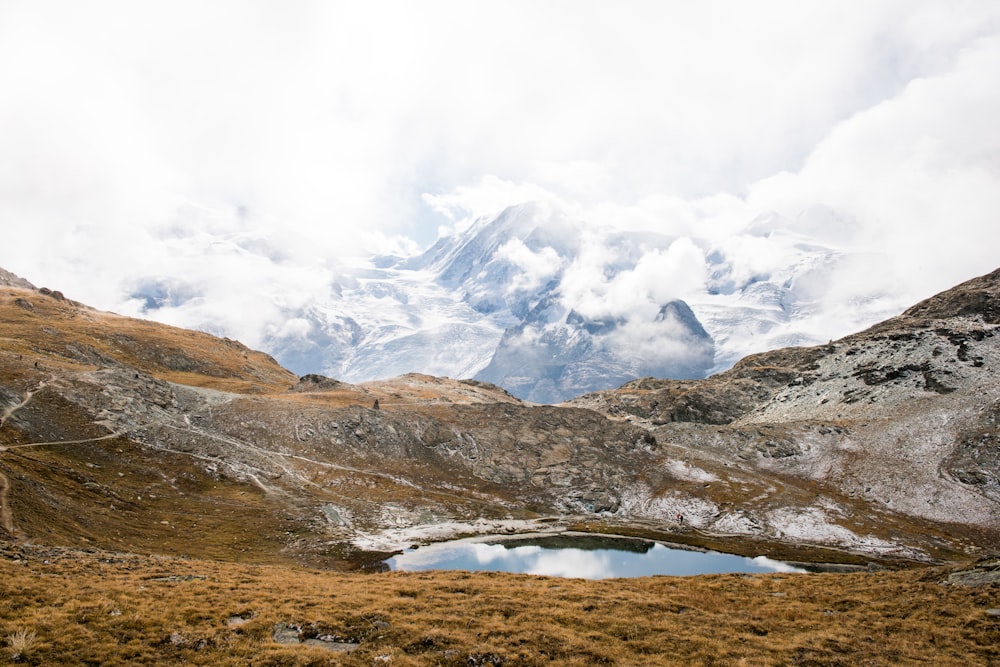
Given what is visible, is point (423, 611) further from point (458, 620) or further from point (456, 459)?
point (456, 459)

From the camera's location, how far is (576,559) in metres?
74.4

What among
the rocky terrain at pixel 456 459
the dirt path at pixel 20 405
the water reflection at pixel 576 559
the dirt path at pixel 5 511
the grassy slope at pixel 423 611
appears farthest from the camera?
the dirt path at pixel 20 405

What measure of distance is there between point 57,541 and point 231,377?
436 feet

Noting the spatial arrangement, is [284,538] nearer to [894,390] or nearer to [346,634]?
[346,634]

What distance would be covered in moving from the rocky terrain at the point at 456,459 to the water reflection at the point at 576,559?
5.56 metres

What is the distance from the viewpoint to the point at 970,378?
128m

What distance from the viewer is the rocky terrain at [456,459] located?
6431 cm

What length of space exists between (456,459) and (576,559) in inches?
1772

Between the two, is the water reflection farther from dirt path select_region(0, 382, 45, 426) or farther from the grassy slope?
dirt path select_region(0, 382, 45, 426)

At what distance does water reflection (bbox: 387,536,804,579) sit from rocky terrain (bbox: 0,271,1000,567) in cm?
556

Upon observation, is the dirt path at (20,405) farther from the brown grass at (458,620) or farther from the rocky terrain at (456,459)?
the brown grass at (458,620)

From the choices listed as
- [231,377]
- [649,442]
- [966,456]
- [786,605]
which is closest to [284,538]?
[786,605]

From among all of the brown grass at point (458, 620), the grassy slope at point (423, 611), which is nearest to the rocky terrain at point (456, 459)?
the grassy slope at point (423, 611)

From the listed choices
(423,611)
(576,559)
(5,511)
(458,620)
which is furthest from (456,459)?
(458,620)
